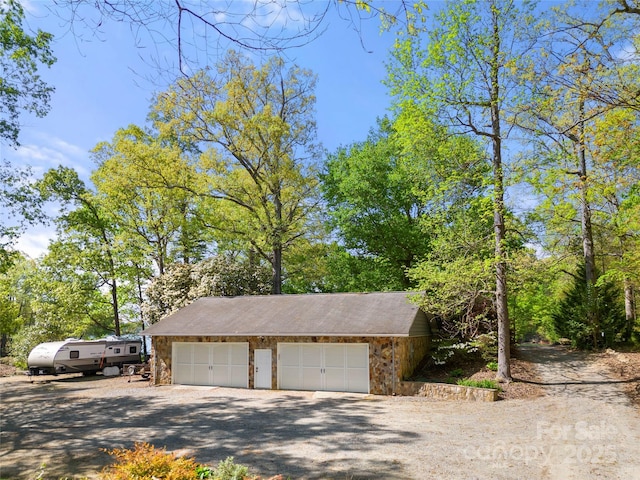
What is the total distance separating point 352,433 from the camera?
9875 mm

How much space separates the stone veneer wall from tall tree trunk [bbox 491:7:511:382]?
3413 millimetres

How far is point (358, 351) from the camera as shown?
16.4m

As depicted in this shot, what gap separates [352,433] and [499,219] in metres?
9.61

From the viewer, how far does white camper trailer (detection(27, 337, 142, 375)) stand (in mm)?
23141

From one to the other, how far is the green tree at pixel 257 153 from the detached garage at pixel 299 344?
21.9 ft

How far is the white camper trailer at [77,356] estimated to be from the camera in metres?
23.1

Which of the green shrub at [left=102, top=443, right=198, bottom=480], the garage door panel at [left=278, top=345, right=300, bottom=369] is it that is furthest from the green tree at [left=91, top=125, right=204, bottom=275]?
the green shrub at [left=102, top=443, right=198, bottom=480]

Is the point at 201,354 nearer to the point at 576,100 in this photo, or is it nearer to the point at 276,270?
the point at 276,270

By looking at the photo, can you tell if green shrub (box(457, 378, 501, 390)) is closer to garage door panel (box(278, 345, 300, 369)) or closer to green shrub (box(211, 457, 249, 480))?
garage door panel (box(278, 345, 300, 369))

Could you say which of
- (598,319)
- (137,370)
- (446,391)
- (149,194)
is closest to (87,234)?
(149,194)

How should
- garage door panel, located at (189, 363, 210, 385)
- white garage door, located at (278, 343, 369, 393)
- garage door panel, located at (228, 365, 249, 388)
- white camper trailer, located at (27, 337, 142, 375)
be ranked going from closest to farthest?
white garage door, located at (278, 343, 369, 393)
garage door panel, located at (228, 365, 249, 388)
garage door panel, located at (189, 363, 210, 385)
white camper trailer, located at (27, 337, 142, 375)

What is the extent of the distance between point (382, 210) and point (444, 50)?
14.0 metres

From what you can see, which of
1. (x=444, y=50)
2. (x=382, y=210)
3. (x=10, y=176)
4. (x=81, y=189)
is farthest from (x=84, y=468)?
(x=81, y=189)

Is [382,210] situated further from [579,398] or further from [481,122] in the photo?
[579,398]
